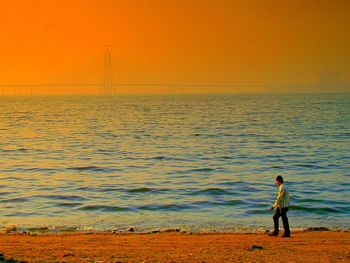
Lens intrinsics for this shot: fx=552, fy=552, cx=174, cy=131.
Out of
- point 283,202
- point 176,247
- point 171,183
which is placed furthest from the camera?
point 171,183

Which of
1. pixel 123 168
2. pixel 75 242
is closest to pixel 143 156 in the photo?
pixel 123 168

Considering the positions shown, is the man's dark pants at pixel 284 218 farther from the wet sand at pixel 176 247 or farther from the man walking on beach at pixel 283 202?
the wet sand at pixel 176 247

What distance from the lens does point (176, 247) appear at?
560 inches

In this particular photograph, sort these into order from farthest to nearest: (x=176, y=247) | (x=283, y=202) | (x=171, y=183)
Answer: (x=171, y=183) → (x=283, y=202) → (x=176, y=247)

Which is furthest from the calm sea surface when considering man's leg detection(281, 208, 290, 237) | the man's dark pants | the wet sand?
man's leg detection(281, 208, 290, 237)

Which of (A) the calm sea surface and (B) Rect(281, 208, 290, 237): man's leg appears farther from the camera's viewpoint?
(A) the calm sea surface

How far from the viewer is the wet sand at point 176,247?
12.8m

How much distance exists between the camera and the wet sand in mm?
12750

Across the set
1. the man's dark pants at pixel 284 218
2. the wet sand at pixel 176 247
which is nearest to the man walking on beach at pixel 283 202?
the man's dark pants at pixel 284 218

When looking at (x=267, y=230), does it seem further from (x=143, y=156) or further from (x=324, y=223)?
(x=143, y=156)

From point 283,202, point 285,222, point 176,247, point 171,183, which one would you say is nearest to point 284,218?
point 285,222

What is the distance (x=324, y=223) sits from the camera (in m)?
18.7

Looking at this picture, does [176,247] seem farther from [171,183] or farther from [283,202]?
[171,183]

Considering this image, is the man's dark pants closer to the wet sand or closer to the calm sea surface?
the wet sand
